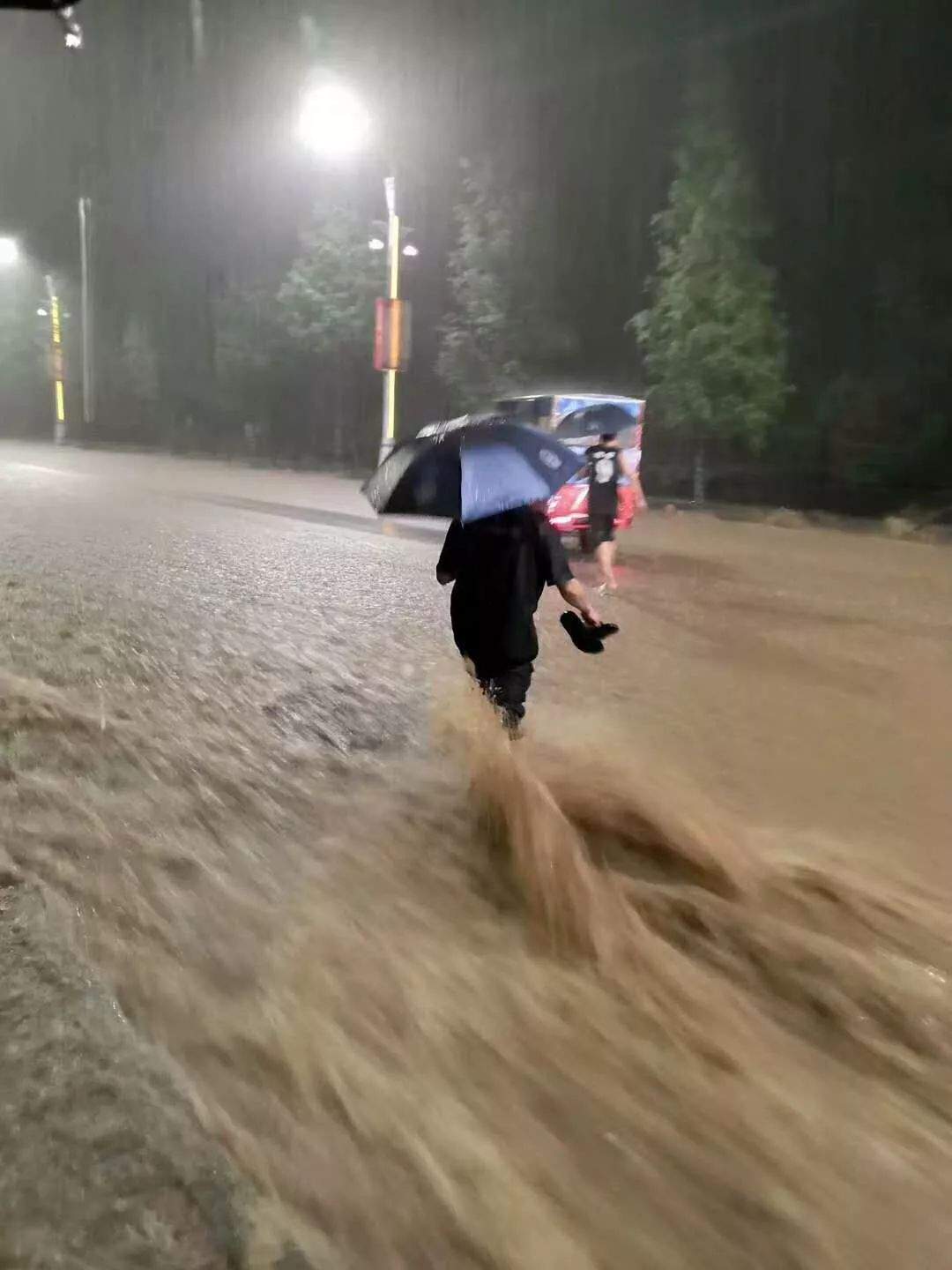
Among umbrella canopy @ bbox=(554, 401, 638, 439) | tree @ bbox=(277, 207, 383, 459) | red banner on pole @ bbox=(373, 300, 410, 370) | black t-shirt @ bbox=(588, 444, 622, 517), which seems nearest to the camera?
black t-shirt @ bbox=(588, 444, 622, 517)

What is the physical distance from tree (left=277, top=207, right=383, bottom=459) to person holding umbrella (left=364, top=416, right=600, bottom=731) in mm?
27362

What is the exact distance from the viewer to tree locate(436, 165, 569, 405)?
25.1m

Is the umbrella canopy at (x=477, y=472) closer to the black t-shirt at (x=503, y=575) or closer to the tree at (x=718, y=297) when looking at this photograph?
the black t-shirt at (x=503, y=575)

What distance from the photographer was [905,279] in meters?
19.9

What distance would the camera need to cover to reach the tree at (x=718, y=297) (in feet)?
68.4

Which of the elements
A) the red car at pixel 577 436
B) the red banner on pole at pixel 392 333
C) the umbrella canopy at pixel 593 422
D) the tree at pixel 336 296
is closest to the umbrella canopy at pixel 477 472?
the red car at pixel 577 436

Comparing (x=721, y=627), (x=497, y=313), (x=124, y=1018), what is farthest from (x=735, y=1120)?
(x=497, y=313)

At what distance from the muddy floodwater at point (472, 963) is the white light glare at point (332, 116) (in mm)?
13099

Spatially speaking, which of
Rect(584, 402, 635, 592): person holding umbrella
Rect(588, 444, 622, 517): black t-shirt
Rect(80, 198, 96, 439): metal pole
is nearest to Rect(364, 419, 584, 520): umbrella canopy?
Rect(584, 402, 635, 592): person holding umbrella

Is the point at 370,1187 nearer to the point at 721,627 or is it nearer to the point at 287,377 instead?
the point at 721,627

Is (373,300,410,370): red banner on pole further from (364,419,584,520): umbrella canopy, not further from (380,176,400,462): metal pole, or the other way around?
(364,419,584,520): umbrella canopy

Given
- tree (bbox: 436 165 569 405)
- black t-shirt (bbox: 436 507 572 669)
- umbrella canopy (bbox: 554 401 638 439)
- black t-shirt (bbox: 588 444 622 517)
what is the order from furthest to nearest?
tree (bbox: 436 165 569 405)
umbrella canopy (bbox: 554 401 638 439)
black t-shirt (bbox: 588 444 622 517)
black t-shirt (bbox: 436 507 572 669)

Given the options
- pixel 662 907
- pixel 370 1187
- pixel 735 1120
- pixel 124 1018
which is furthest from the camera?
pixel 662 907

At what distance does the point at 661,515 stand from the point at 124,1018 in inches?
711
